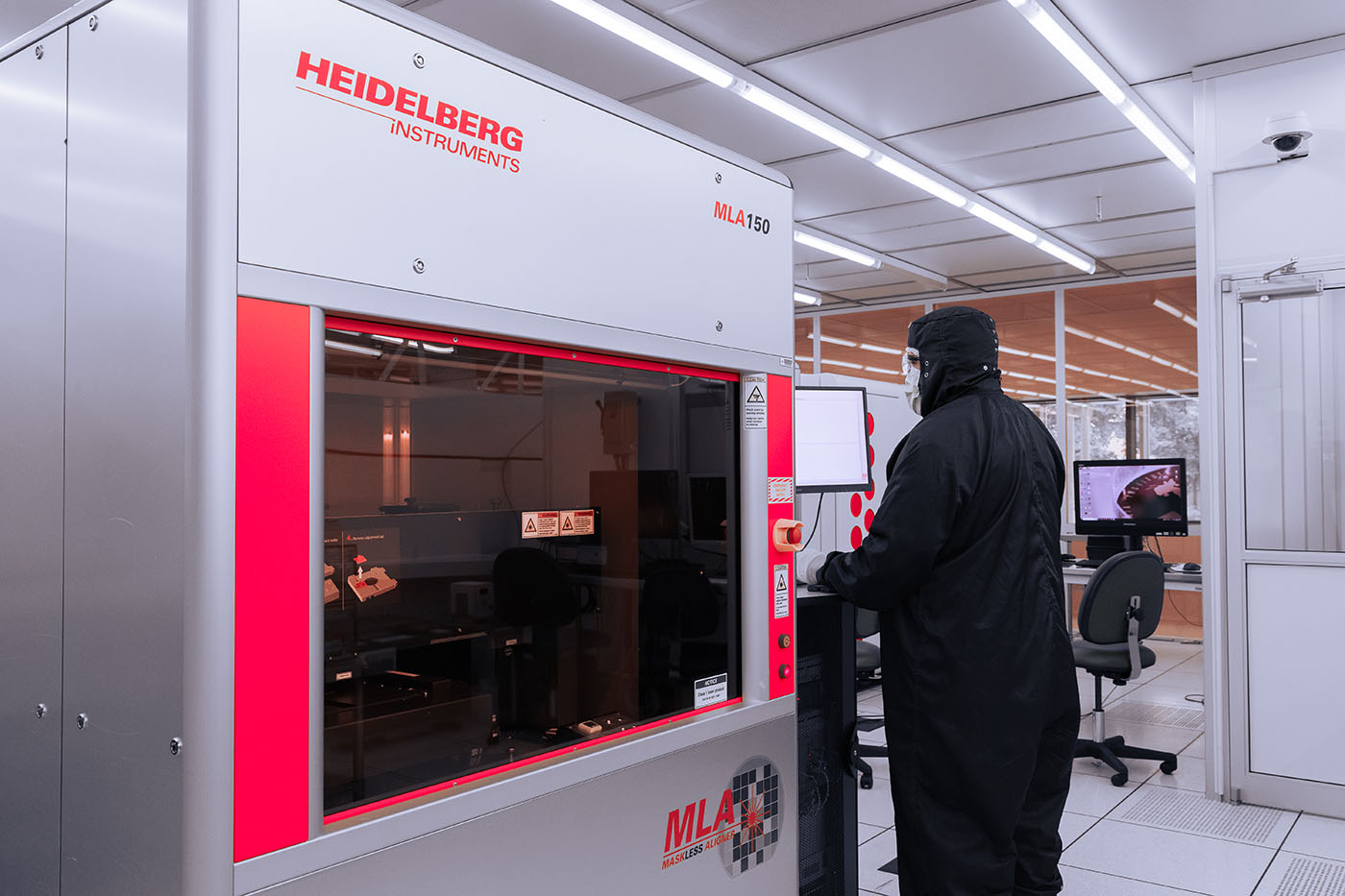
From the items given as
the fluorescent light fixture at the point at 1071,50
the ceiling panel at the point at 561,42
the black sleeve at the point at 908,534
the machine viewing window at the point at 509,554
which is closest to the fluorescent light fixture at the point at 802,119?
the ceiling panel at the point at 561,42

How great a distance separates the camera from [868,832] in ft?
10.8

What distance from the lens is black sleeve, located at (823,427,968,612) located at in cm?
213

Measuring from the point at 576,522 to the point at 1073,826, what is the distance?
245 centimetres

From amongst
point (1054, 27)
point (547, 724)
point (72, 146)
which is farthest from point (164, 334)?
point (1054, 27)

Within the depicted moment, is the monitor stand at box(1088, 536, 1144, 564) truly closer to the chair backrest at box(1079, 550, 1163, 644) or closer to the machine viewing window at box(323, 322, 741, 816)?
the chair backrest at box(1079, 550, 1163, 644)

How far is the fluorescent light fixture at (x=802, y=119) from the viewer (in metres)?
3.96

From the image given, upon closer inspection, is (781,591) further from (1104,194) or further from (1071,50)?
(1104,194)

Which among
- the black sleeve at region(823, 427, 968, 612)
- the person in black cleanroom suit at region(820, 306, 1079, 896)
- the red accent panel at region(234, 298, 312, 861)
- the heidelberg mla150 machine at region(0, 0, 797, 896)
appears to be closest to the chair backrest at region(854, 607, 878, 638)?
the person in black cleanroom suit at region(820, 306, 1079, 896)

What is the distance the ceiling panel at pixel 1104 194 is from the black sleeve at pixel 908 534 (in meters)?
3.61

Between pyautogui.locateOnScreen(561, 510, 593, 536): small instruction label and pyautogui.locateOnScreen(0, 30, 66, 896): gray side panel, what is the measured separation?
29.5 inches

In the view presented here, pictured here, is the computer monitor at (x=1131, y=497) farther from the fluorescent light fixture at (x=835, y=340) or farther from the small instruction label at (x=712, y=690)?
the small instruction label at (x=712, y=690)

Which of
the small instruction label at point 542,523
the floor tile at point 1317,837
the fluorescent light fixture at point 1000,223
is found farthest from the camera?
the fluorescent light fixture at point 1000,223

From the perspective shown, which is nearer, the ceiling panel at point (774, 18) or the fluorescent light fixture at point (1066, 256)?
the ceiling panel at point (774, 18)

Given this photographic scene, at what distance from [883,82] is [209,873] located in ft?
12.1
